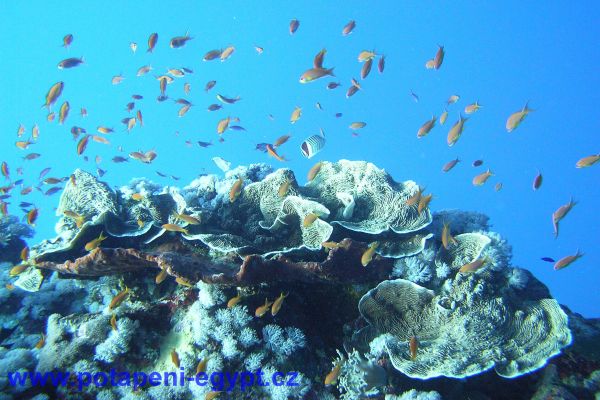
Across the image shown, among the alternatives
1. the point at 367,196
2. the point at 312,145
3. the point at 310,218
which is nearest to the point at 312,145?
the point at 312,145

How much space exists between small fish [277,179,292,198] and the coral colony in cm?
3

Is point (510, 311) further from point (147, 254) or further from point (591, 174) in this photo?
point (591, 174)

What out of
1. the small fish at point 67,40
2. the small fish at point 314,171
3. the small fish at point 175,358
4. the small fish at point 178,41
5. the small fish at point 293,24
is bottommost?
the small fish at point 175,358

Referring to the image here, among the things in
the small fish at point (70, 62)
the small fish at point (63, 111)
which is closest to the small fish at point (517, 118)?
the small fish at point (63, 111)

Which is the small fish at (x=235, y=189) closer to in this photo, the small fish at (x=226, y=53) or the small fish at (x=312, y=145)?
the small fish at (x=312, y=145)

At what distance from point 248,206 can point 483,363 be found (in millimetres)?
3800

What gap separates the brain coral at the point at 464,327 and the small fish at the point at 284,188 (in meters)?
1.85

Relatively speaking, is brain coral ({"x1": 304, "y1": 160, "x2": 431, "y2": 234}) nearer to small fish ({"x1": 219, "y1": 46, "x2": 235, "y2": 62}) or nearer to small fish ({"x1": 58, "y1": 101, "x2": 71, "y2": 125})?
small fish ({"x1": 219, "y1": 46, "x2": 235, "y2": 62})

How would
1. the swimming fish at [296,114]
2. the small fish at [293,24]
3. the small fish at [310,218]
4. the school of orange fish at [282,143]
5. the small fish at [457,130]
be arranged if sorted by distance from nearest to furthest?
the school of orange fish at [282,143] → the small fish at [310,218] → the small fish at [457,130] → the swimming fish at [296,114] → the small fish at [293,24]

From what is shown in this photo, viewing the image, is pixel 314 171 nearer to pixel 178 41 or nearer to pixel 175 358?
pixel 175 358

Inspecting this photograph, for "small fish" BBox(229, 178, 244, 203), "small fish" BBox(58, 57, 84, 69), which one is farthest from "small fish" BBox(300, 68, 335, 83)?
"small fish" BBox(58, 57, 84, 69)

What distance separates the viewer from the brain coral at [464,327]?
13.0 ft

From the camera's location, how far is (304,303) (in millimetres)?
4898

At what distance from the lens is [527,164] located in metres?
120
